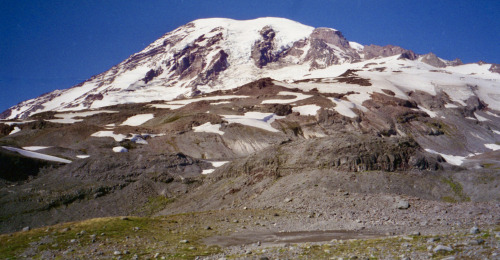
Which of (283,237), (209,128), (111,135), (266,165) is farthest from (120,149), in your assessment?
(283,237)

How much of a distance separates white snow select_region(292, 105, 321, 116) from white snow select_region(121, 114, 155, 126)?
57166 millimetres

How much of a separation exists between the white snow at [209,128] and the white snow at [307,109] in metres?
35.5

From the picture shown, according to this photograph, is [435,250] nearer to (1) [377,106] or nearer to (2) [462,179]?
(2) [462,179]

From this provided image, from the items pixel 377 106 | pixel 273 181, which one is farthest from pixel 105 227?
pixel 377 106

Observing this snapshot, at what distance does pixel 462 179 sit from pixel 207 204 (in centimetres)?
3123

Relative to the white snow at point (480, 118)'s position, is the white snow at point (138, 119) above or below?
above

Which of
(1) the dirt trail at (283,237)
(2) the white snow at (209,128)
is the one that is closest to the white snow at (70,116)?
(2) the white snow at (209,128)

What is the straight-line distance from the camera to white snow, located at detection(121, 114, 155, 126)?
139312 mm

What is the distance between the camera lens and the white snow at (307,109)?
13338 centimetres

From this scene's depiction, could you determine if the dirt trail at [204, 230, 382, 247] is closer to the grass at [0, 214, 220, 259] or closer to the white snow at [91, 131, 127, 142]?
the grass at [0, 214, 220, 259]

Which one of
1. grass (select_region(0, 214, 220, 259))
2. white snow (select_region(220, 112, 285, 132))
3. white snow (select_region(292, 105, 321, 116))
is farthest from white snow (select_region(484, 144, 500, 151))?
grass (select_region(0, 214, 220, 259))

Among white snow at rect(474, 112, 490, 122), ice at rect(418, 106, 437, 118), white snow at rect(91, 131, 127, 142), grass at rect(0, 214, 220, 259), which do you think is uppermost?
ice at rect(418, 106, 437, 118)

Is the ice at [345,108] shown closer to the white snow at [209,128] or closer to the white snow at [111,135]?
the white snow at [209,128]

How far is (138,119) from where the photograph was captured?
471 ft
